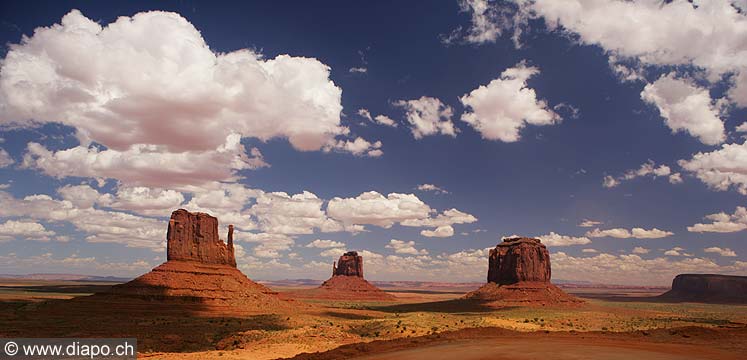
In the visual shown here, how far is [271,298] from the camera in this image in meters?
78.1

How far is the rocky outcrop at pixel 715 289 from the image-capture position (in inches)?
7028

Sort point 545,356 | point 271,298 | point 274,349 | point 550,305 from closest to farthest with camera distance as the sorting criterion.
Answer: point 545,356
point 274,349
point 271,298
point 550,305

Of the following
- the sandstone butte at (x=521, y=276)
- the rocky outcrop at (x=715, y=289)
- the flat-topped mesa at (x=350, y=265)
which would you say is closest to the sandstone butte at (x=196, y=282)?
the sandstone butte at (x=521, y=276)

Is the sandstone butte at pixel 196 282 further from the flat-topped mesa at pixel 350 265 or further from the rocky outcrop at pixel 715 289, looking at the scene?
the rocky outcrop at pixel 715 289

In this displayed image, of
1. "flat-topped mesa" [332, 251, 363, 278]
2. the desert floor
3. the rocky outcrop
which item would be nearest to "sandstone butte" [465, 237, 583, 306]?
"flat-topped mesa" [332, 251, 363, 278]

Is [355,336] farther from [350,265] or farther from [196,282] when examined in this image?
[350,265]

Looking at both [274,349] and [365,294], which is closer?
[274,349]

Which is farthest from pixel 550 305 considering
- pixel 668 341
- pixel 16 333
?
pixel 16 333

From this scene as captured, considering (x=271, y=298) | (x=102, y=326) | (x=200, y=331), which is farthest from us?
(x=271, y=298)

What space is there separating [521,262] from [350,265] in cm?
6895

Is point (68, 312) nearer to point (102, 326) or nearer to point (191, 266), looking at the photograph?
point (102, 326)

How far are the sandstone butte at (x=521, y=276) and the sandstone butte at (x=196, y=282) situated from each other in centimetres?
5587

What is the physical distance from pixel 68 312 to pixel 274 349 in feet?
141

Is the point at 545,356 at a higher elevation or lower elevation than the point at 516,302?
higher
